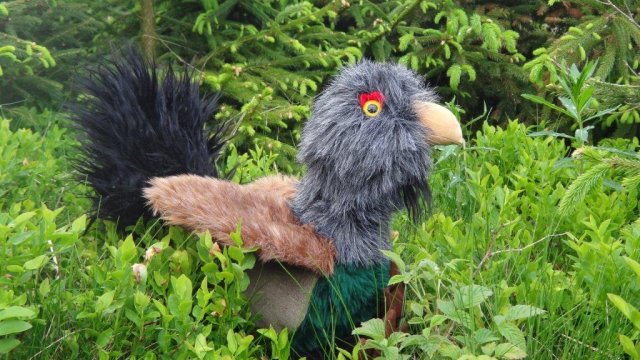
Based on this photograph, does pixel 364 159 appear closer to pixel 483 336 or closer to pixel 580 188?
pixel 483 336

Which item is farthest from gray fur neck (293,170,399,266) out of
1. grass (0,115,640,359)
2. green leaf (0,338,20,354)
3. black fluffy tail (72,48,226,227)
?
green leaf (0,338,20,354)

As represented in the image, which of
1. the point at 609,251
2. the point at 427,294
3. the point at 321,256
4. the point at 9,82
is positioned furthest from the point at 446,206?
the point at 9,82

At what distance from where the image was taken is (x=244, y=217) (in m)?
1.65

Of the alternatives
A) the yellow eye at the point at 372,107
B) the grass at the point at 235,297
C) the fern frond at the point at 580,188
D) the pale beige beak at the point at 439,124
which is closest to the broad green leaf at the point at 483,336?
the grass at the point at 235,297

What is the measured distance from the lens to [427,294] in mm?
1935

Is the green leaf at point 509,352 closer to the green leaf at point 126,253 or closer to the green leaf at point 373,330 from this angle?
the green leaf at point 373,330

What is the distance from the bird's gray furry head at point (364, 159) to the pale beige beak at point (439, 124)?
0.01 meters

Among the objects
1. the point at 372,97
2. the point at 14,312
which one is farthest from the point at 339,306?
the point at 14,312

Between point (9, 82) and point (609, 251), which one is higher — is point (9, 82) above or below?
below

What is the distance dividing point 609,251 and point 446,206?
2.99 feet

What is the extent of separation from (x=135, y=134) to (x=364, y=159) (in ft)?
2.42

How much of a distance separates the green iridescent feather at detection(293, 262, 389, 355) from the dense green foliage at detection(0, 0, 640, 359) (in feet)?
0.25

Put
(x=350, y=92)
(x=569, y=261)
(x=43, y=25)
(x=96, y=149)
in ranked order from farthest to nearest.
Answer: (x=43, y=25)
(x=569, y=261)
(x=96, y=149)
(x=350, y=92)

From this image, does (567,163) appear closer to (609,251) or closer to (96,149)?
A: (609,251)
